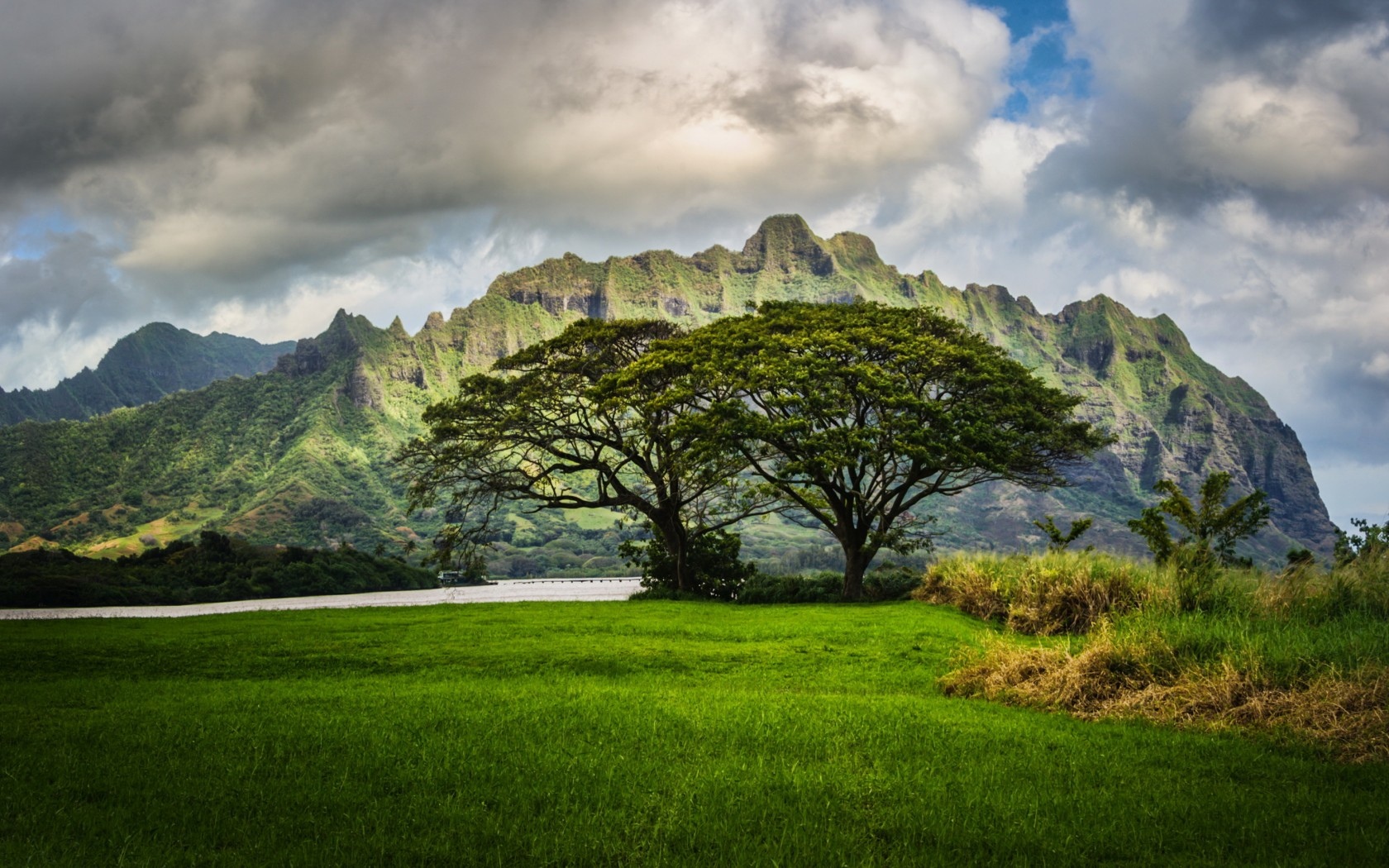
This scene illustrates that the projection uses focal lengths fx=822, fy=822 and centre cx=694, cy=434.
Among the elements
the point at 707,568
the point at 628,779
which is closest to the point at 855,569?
the point at 707,568

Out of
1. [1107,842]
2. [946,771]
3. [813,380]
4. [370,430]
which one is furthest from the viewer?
[370,430]

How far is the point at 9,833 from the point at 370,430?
182 m

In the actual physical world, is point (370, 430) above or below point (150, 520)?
above

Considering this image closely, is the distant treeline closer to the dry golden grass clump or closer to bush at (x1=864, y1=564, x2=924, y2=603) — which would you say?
bush at (x1=864, y1=564, x2=924, y2=603)

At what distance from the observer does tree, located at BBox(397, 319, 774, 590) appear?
35875 mm

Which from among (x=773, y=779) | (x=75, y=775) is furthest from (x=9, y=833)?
(x=773, y=779)

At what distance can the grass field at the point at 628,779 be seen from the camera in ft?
17.9

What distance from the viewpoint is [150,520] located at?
127312mm

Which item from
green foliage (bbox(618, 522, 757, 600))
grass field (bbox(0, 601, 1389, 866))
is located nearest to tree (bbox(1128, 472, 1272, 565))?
green foliage (bbox(618, 522, 757, 600))

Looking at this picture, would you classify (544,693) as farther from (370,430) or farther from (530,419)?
(370,430)

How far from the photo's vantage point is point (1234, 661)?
10062 millimetres

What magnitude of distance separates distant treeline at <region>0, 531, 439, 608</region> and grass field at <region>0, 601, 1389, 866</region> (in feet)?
124

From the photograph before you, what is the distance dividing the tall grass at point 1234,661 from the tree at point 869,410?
14.6 metres

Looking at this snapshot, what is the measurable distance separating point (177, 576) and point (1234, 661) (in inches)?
2058
